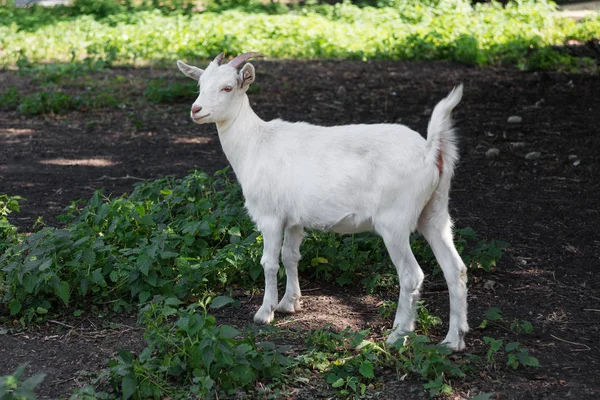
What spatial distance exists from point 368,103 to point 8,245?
17.7ft

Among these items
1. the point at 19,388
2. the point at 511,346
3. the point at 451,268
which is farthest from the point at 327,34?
the point at 19,388

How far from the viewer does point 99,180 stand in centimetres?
750

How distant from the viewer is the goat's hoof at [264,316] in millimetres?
4680

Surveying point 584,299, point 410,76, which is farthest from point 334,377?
point 410,76

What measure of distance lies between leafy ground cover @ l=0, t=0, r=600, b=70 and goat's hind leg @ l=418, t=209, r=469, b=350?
7584mm

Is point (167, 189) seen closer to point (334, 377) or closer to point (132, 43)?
point (334, 377)

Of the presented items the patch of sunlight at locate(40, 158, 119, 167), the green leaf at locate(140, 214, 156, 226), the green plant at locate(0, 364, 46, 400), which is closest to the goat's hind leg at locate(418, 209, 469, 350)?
the green leaf at locate(140, 214, 156, 226)

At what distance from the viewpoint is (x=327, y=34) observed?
44.4 feet

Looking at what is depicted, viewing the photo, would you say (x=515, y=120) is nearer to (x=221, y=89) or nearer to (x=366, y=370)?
(x=221, y=89)

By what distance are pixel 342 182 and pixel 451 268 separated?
0.70m

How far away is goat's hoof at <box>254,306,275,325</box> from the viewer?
468 centimetres

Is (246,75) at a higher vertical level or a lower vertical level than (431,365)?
higher

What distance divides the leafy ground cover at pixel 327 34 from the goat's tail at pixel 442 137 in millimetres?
7608

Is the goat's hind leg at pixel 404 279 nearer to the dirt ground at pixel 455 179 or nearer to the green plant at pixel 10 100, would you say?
the dirt ground at pixel 455 179
